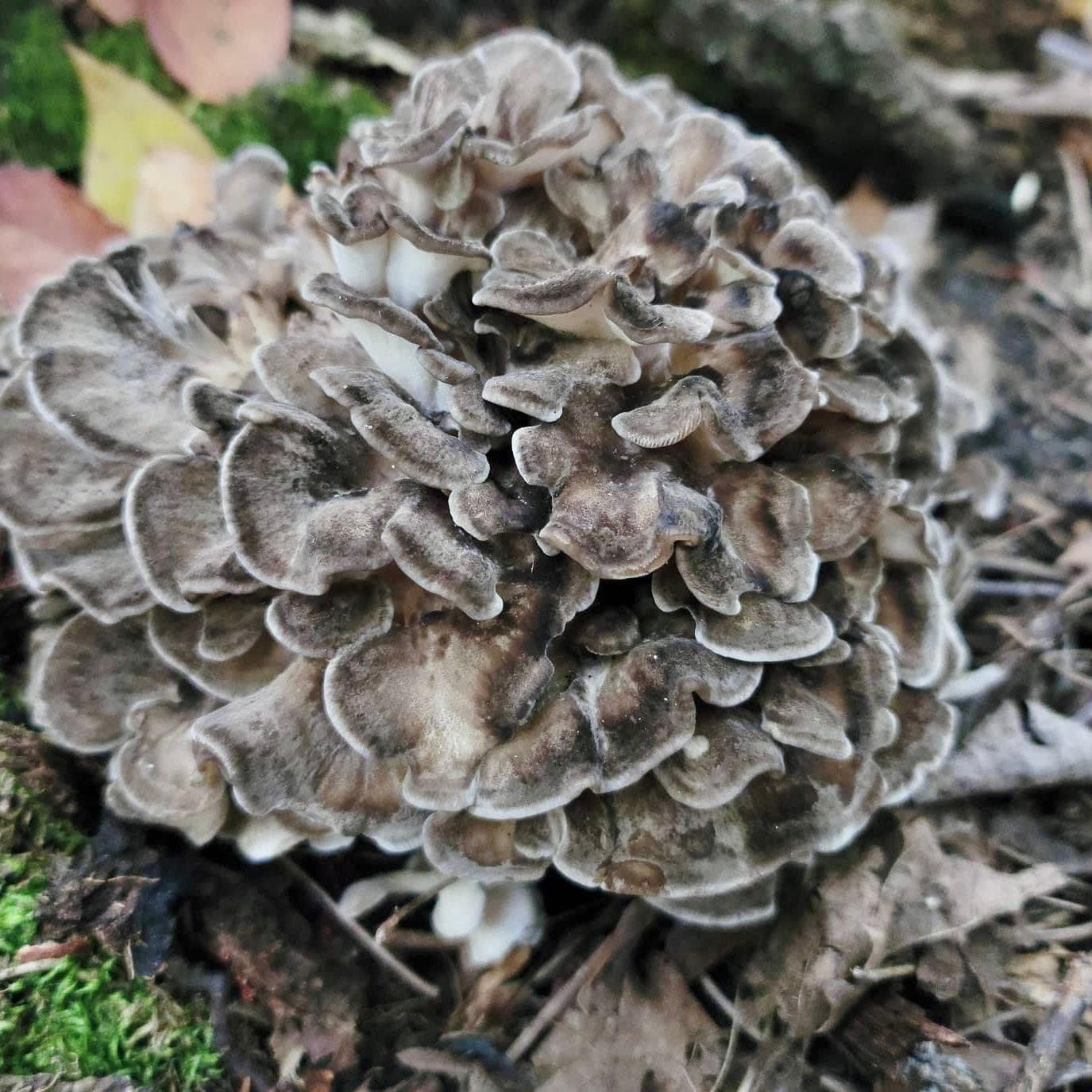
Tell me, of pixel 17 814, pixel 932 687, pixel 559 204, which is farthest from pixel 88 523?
pixel 932 687

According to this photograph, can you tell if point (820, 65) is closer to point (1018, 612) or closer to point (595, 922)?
point (1018, 612)

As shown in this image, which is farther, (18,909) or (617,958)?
(617,958)

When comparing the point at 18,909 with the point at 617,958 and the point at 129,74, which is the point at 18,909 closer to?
the point at 617,958

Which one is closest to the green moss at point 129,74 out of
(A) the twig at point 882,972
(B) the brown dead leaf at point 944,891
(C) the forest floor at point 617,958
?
(C) the forest floor at point 617,958

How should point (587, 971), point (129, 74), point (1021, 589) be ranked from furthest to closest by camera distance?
point (129, 74) → point (1021, 589) → point (587, 971)

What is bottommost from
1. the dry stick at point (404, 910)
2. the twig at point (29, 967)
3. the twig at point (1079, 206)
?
the twig at point (29, 967)

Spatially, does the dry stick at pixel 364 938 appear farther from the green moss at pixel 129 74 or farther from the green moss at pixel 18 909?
the green moss at pixel 129 74

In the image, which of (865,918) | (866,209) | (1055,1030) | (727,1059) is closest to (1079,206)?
(866,209)
